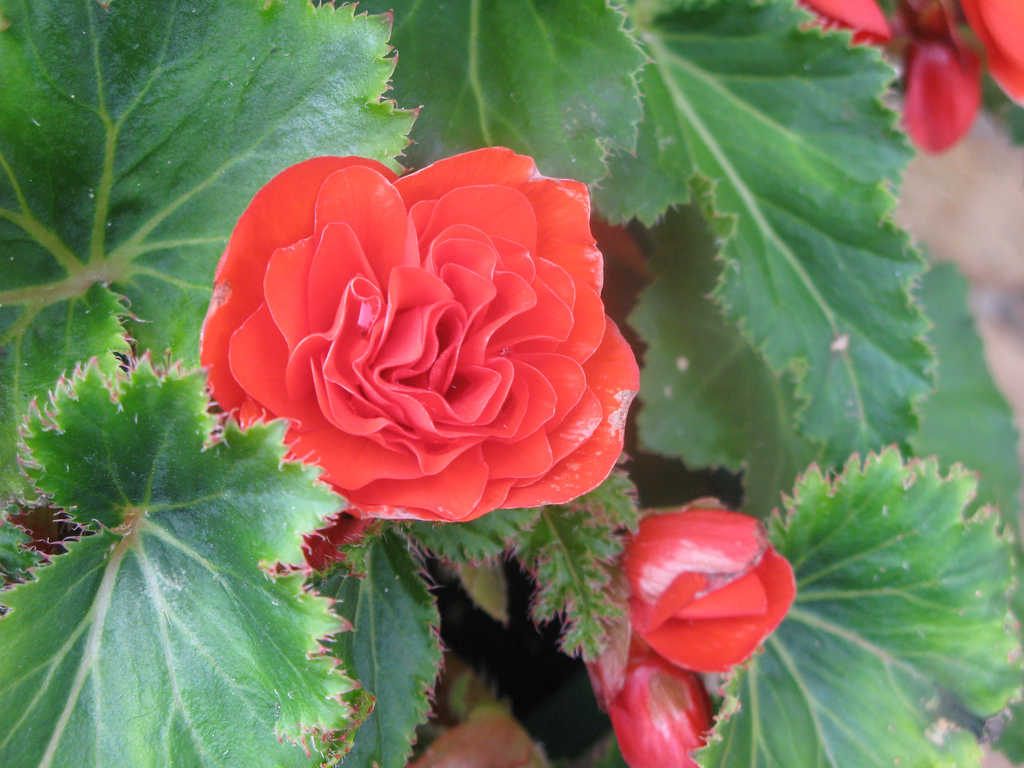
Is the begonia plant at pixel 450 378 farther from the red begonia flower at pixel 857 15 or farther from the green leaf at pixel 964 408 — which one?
the green leaf at pixel 964 408

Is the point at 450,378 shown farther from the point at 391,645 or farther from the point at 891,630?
the point at 891,630

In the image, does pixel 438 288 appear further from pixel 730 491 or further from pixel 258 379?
pixel 730 491

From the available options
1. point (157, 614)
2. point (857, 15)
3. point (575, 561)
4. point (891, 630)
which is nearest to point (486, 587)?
point (575, 561)

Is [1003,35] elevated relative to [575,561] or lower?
elevated

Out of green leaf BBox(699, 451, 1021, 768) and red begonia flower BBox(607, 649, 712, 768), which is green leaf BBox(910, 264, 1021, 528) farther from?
red begonia flower BBox(607, 649, 712, 768)

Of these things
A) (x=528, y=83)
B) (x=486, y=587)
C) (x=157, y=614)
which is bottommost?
(x=486, y=587)
